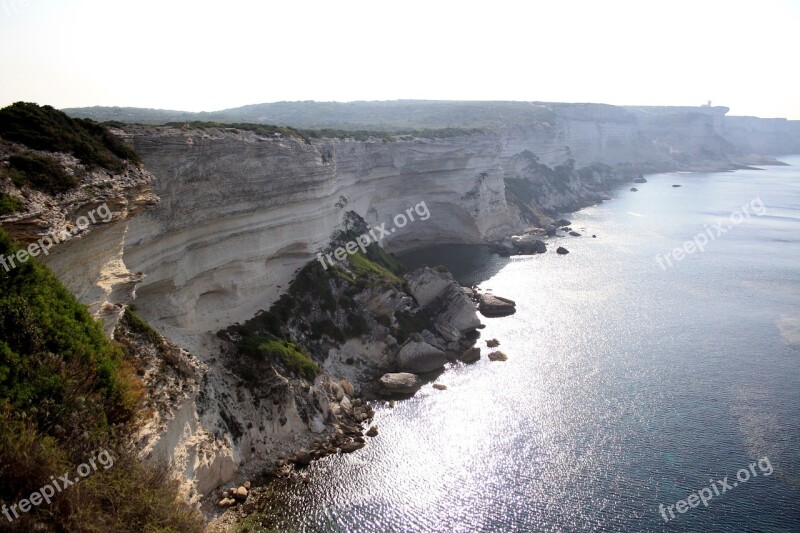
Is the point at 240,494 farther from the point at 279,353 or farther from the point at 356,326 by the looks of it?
the point at 356,326

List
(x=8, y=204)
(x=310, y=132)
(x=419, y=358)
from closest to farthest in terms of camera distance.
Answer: (x=8, y=204) → (x=419, y=358) → (x=310, y=132)

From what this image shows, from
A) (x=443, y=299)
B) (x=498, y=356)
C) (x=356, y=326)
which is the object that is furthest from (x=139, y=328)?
(x=443, y=299)

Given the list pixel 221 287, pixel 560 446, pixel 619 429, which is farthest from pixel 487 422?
pixel 221 287

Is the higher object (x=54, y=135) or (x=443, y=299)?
(x=54, y=135)

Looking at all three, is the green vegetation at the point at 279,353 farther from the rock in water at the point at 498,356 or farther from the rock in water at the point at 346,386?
the rock in water at the point at 498,356

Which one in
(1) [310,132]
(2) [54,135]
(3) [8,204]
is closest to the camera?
(3) [8,204]

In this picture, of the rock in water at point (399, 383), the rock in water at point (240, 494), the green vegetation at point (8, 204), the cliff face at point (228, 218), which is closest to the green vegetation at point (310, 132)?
the cliff face at point (228, 218)

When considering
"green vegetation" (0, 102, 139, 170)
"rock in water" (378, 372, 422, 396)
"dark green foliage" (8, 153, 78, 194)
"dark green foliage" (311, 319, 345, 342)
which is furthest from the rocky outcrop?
"dark green foliage" (8, 153, 78, 194)
